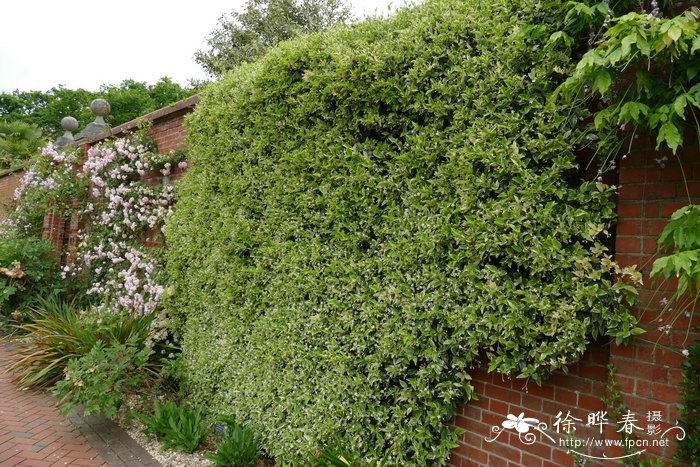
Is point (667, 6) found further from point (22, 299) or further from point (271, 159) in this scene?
point (22, 299)

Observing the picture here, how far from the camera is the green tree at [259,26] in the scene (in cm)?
1477

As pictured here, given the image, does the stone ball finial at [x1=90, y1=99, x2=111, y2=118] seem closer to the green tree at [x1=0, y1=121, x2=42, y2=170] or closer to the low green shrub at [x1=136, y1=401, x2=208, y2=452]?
the low green shrub at [x1=136, y1=401, x2=208, y2=452]

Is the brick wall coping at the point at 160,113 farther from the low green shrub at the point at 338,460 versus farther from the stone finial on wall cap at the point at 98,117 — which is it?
the low green shrub at the point at 338,460

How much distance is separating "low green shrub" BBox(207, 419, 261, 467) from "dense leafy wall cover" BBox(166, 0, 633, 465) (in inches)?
6.7

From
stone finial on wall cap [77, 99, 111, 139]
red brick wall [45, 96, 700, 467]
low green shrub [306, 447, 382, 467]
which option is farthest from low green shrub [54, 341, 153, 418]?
stone finial on wall cap [77, 99, 111, 139]

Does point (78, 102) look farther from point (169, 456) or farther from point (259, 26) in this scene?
point (169, 456)

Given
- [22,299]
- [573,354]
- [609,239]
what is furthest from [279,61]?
[22,299]

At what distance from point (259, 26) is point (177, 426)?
47.7ft

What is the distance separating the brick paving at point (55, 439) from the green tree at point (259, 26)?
11749 mm

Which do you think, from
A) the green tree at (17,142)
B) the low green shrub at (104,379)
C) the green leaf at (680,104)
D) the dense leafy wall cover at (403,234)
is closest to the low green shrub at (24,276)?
the low green shrub at (104,379)

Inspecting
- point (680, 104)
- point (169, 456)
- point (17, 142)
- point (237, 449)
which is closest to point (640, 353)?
point (680, 104)

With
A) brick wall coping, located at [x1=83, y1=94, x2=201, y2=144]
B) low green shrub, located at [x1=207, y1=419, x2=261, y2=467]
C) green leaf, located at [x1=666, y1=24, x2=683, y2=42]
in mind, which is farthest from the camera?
brick wall coping, located at [x1=83, y1=94, x2=201, y2=144]

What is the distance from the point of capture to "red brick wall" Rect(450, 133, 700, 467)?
76.9 inches

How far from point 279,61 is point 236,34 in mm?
13781
